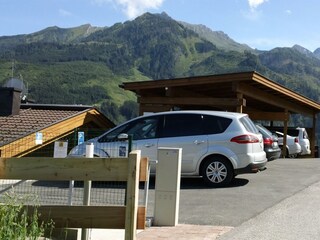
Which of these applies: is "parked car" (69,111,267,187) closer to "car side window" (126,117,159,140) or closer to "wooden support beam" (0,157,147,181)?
"car side window" (126,117,159,140)

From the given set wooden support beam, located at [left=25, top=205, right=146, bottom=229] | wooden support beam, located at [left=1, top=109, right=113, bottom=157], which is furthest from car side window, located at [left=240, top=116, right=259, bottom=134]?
wooden support beam, located at [left=1, top=109, right=113, bottom=157]

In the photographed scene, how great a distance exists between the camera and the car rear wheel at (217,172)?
39.0 feet

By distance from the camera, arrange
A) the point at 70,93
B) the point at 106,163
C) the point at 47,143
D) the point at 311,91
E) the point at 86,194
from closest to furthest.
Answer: the point at 106,163 < the point at 86,194 < the point at 47,143 < the point at 70,93 < the point at 311,91

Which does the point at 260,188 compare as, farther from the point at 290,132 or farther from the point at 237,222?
the point at 290,132

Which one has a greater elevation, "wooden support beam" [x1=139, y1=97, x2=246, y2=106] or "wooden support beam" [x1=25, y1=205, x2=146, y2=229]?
"wooden support beam" [x1=139, y1=97, x2=246, y2=106]

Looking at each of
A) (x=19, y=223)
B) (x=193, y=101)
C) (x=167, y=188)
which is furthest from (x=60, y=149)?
(x=193, y=101)

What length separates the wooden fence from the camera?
5.08m

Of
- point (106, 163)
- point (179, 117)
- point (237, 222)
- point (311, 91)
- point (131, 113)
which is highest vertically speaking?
point (311, 91)

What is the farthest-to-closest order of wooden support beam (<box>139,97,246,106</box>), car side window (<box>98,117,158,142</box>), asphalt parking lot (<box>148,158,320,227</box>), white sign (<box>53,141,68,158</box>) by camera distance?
wooden support beam (<box>139,97,246,106</box>)
car side window (<box>98,117,158,142</box>)
white sign (<box>53,141,68,158</box>)
asphalt parking lot (<box>148,158,320,227</box>)

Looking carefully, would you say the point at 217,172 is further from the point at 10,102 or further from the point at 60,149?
the point at 10,102

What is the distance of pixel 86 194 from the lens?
6207 millimetres

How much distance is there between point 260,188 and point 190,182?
2.03m

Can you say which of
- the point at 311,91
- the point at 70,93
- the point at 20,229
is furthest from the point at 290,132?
Result: the point at 311,91

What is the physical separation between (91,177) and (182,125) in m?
7.38
